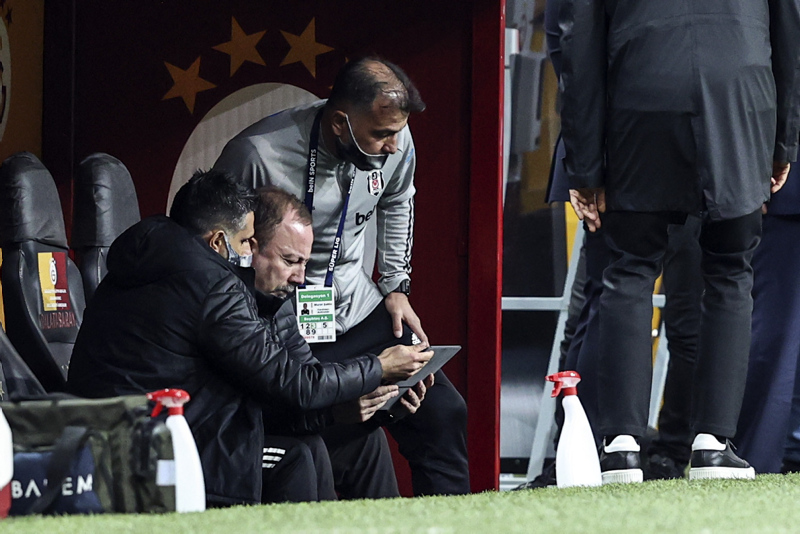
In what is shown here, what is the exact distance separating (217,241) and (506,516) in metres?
1.10

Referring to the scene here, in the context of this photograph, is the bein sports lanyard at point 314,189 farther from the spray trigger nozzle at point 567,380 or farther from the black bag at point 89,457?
the black bag at point 89,457

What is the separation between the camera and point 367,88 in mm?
3121

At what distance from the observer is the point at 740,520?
72.0 inches

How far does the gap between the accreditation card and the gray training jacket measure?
0.16 ft

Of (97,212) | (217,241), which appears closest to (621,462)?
(217,241)

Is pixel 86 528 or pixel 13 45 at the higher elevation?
pixel 13 45

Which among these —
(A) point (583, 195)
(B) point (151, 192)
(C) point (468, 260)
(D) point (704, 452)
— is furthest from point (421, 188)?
(D) point (704, 452)

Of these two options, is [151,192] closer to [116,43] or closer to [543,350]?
[116,43]

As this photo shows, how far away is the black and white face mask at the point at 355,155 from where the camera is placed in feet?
10.2

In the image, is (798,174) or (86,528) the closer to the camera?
(86,528)

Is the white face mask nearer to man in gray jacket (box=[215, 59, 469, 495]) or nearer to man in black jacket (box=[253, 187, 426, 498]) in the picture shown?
man in black jacket (box=[253, 187, 426, 498])

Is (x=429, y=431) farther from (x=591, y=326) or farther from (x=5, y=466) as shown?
(x=5, y=466)

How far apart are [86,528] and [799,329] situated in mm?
2082

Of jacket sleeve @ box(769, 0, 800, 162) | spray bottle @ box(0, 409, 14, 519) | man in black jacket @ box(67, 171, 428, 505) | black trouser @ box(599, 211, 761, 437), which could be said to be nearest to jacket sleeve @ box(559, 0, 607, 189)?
black trouser @ box(599, 211, 761, 437)
